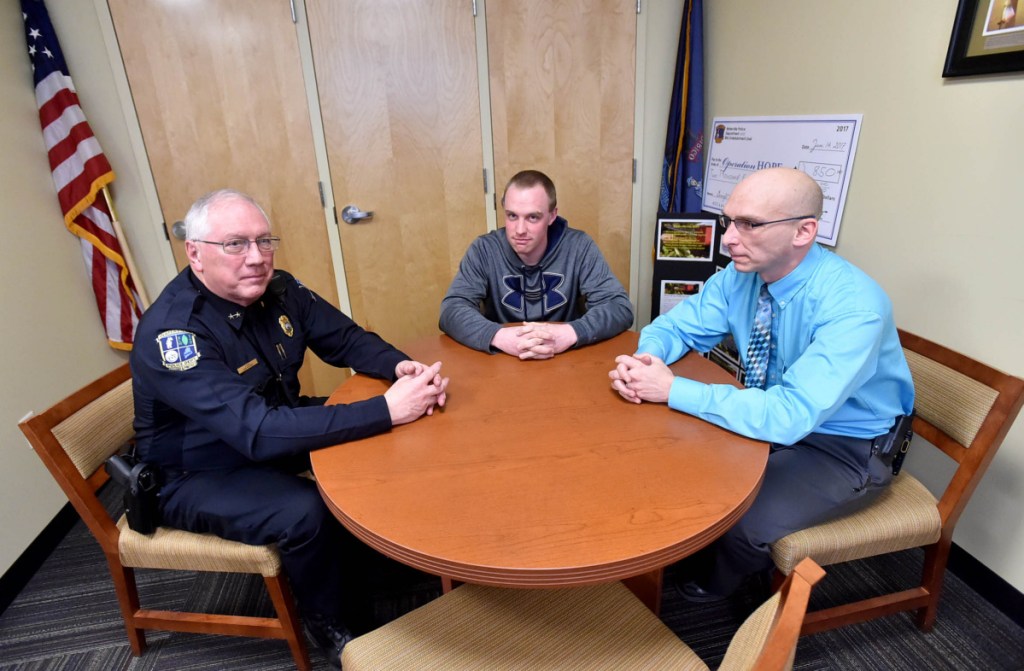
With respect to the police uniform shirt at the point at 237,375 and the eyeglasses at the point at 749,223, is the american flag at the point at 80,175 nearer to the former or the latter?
the police uniform shirt at the point at 237,375

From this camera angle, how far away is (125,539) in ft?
4.99

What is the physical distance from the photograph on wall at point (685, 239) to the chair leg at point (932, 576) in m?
1.75

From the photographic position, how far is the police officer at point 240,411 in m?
1.37

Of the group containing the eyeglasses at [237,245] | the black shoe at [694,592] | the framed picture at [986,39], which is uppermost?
the framed picture at [986,39]

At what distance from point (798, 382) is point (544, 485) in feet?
2.27

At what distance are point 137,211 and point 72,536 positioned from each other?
1557 millimetres

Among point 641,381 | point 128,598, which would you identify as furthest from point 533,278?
point 128,598

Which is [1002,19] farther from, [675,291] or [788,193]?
[675,291]

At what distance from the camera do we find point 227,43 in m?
2.65

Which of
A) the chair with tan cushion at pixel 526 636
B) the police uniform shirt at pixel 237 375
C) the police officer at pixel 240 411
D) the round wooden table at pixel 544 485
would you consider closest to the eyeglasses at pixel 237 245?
the police officer at pixel 240 411

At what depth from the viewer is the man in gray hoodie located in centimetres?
197

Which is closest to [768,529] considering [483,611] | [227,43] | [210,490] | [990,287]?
[483,611]

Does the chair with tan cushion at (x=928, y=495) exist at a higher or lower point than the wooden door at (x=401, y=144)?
lower

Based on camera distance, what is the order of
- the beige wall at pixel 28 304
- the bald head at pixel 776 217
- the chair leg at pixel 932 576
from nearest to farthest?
1. the bald head at pixel 776 217
2. the chair leg at pixel 932 576
3. the beige wall at pixel 28 304
